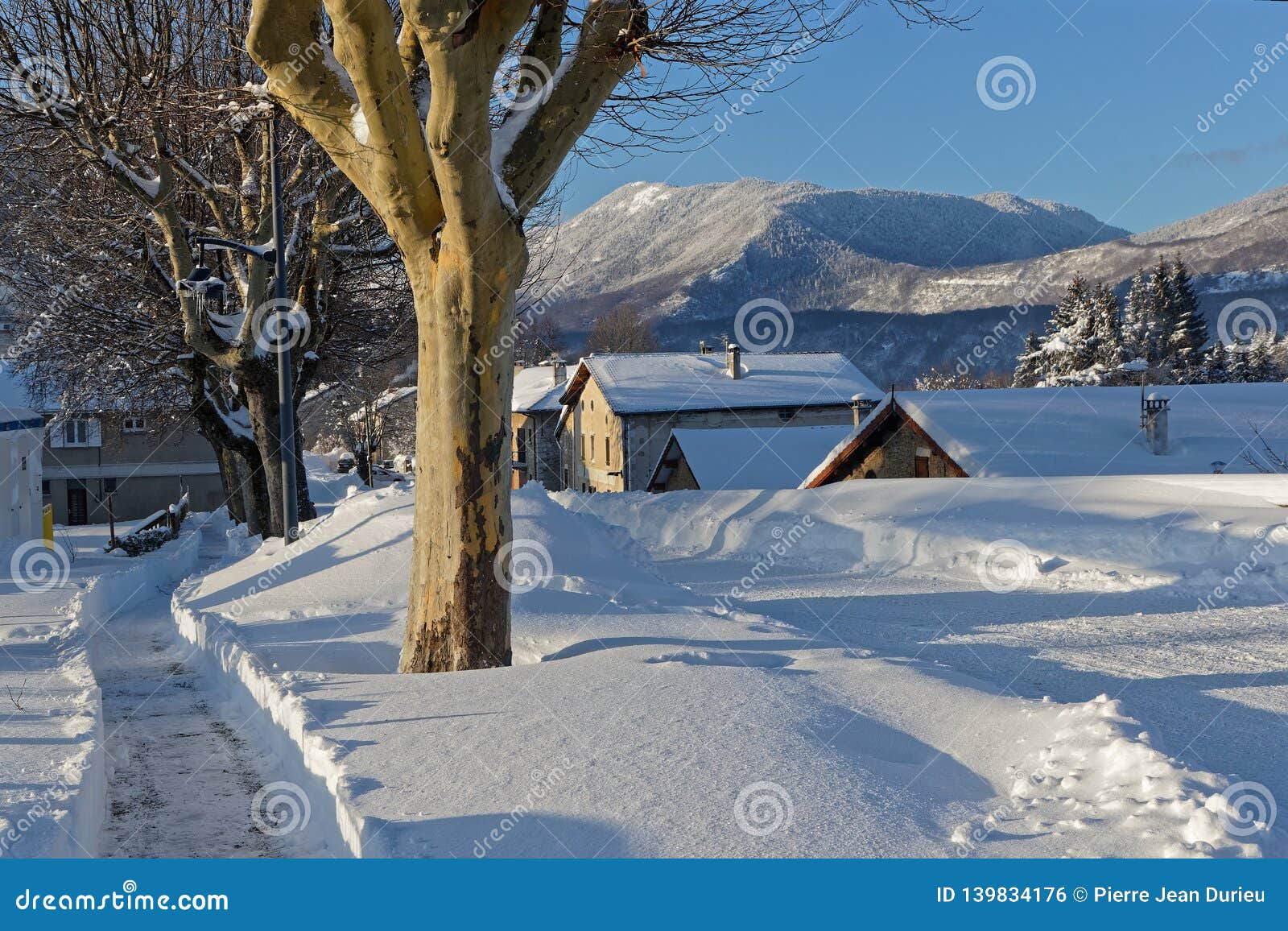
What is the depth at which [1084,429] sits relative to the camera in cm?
2998

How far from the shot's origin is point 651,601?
11.9 meters

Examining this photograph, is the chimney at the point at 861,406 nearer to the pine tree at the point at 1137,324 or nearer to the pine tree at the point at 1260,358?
the pine tree at the point at 1137,324

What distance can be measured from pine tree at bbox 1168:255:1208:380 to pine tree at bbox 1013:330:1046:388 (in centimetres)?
821

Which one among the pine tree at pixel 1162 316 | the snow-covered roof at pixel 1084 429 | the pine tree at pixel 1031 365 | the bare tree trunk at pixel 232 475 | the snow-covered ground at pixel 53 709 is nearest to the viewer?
the snow-covered ground at pixel 53 709

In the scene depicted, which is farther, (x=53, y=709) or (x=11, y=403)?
(x=11, y=403)

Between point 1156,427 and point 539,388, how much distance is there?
43919 millimetres

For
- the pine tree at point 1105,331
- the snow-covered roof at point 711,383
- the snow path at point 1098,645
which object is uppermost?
the pine tree at point 1105,331

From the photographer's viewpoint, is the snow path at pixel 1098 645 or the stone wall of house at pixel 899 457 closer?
the snow path at pixel 1098 645

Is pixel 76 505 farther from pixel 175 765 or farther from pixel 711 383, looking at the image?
pixel 175 765

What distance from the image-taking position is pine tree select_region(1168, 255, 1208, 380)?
239 ft

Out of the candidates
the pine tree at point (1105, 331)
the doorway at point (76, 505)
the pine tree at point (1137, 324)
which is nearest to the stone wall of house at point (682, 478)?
the doorway at point (76, 505)

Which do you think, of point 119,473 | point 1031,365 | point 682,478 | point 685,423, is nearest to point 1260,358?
point 1031,365

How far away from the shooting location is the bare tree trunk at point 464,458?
8.23m

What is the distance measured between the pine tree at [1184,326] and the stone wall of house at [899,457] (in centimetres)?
4935
